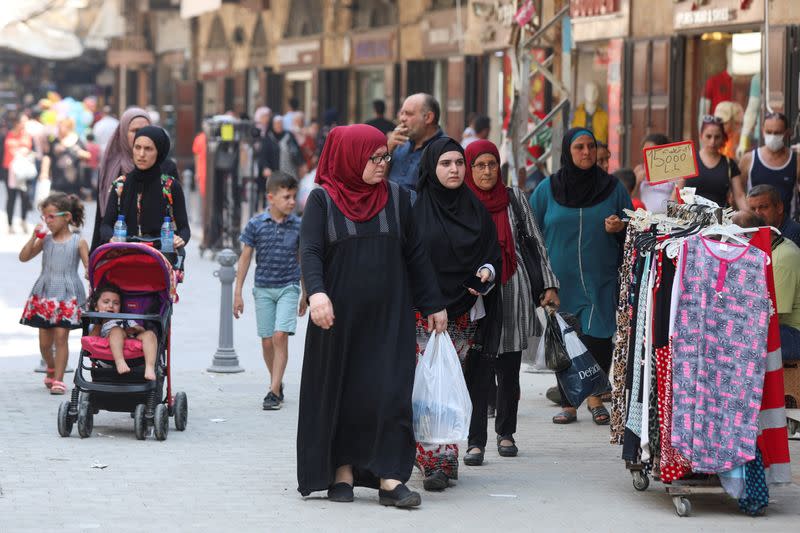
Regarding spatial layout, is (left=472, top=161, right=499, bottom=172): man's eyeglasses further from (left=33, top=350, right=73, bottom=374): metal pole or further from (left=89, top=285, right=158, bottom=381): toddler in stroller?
(left=33, top=350, right=73, bottom=374): metal pole

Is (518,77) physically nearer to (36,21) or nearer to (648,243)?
(648,243)

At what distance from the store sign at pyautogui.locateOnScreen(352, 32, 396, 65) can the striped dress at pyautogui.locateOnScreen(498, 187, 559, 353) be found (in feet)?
65.3

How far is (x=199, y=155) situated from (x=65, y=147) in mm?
5859

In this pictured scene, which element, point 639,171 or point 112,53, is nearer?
point 639,171

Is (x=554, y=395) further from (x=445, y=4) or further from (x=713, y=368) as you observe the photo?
(x=445, y=4)

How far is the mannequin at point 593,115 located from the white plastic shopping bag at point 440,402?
1216 cm

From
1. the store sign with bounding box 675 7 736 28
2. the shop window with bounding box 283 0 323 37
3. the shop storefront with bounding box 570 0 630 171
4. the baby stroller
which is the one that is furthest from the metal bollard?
the shop window with bounding box 283 0 323 37

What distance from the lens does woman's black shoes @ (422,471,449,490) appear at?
7.86 m


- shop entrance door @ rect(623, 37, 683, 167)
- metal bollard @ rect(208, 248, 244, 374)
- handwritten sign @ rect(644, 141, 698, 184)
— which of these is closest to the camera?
handwritten sign @ rect(644, 141, 698, 184)

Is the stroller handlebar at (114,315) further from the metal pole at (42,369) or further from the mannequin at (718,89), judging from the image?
the mannequin at (718,89)

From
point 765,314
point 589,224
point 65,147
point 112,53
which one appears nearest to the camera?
point 765,314

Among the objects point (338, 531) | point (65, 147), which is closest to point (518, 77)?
point (338, 531)

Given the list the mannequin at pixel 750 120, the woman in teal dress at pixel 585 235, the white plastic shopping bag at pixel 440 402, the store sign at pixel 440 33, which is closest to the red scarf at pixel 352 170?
the white plastic shopping bag at pixel 440 402

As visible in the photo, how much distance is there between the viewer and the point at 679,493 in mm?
7398
